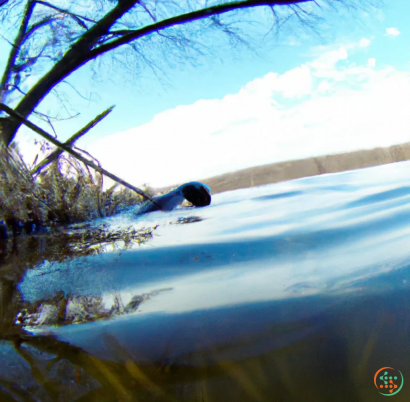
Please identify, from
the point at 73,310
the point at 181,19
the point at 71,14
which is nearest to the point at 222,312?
the point at 73,310

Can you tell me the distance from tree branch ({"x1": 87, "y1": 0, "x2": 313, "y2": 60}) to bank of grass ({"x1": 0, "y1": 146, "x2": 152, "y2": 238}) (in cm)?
34

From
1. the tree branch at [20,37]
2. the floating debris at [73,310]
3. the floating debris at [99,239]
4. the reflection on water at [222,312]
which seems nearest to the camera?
the reflection on water at [222,312]

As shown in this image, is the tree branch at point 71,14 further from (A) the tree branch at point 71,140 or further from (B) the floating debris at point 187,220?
(B) the floating debris at point 187,220

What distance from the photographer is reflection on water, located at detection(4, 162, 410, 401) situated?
30cm

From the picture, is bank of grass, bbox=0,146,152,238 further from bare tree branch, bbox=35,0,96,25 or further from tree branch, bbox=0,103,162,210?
bare tree branch, bbox=35,0,96,25

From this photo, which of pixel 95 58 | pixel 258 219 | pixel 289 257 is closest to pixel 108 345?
pixel 289 257

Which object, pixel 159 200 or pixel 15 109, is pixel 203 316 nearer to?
pixel 159 200

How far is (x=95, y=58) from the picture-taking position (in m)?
0.77

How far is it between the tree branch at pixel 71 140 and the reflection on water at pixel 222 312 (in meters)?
0.28

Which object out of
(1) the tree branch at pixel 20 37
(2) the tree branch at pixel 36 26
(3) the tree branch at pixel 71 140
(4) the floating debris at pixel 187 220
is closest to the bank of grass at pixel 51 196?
(3) the tree branch at pixel 71 140

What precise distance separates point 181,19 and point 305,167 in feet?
1.81

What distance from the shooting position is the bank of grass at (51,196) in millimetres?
856

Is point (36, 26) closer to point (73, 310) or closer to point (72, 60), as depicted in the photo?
point (72, 60)

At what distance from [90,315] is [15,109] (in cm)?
69
